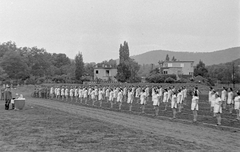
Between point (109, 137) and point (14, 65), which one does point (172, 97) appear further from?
point (14, 65)

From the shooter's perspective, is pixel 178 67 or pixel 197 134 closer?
pixel 197 134

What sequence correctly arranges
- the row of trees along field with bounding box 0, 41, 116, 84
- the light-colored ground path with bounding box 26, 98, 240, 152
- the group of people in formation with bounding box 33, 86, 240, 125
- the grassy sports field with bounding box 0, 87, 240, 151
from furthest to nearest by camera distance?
the row of trees along field with bounding box 0, 41, 116, 84 < the group of people in formation with bounding box 33, 86, 240, 125 < the light-colored ground path with bounding box 26, 98, 240, 152 < the grassy sports field with bounding box 0, 87, 240, 151

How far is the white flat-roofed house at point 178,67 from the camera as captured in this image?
243 feet

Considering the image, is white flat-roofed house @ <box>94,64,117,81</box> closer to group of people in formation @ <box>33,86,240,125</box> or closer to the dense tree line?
the dense tree line

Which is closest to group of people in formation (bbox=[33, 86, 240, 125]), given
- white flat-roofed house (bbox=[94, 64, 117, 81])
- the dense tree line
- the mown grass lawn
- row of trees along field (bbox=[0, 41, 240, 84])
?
the mown grass lawn

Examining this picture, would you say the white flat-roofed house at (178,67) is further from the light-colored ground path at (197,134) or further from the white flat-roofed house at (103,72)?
the light-colored ground path at (197,134)

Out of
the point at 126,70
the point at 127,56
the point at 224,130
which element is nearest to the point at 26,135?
the point at 224,130

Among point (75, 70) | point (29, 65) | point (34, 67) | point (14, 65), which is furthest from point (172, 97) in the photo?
point (34, 67)

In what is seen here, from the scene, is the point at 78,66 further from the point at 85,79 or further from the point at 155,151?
the point at 155,151

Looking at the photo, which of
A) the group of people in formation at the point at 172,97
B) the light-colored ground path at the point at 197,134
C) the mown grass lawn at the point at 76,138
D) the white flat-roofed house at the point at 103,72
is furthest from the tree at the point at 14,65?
the light-colored ground path at the point at 197,134

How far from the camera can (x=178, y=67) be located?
7475 centimetres

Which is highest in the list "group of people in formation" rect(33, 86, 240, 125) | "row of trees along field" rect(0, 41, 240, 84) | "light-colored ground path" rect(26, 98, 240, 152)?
"row of trees along field" rect(0, 41, 240, 84)

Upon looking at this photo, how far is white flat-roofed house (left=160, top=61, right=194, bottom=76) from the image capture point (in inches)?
2913

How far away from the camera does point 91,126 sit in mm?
15578
